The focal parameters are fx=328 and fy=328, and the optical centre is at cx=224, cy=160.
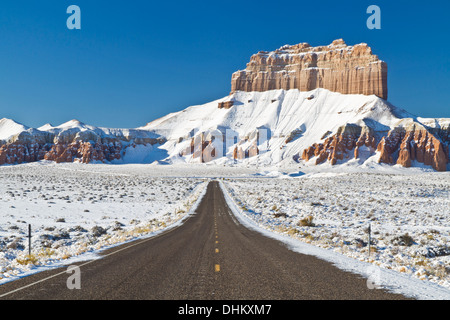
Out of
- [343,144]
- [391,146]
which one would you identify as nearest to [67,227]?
[343,144]

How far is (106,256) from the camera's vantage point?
39.7 feet

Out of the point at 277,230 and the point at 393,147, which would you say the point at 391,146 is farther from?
the point at 277,230

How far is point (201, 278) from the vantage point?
28.2 feet

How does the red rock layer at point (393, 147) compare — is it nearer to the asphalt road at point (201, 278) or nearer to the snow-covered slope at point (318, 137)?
the snow-covered slope at point (318, 137)

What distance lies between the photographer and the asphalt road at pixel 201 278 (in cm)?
719

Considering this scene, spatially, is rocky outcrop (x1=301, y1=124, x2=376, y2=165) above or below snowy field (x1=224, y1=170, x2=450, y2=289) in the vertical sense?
above

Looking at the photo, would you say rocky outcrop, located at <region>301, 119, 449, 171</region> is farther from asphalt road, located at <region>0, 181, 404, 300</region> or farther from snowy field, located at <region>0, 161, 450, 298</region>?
asphalt road, located at <region>0, 181, 404, 300</region>

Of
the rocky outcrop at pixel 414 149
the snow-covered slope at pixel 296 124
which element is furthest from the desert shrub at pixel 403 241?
A: the snow-covered slope at pixel 296 124

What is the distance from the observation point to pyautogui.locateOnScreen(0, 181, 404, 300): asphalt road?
719cm

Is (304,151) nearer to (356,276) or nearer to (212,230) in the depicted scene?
(212,230)

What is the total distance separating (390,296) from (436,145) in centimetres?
15500

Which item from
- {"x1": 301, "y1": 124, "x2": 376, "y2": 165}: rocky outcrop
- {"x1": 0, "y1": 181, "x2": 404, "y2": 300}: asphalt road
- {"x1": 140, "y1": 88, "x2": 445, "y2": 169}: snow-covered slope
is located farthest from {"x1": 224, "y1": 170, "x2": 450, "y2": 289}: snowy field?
{"x1": 140, "y1": 88, "x2": 445, "y2": 169}: snow-covered slope

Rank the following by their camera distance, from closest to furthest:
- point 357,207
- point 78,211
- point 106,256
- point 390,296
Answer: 1. point 390,296
2. point 106,256
3. point 78,211
4. point 357,207
